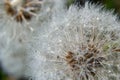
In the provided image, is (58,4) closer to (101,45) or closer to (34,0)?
(34,0)

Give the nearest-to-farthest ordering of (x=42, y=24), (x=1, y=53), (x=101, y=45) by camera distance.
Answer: (x=101, y=45), (x=42, y=24), (x=1, y=53)

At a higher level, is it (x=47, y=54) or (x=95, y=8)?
(x=95, y=8)

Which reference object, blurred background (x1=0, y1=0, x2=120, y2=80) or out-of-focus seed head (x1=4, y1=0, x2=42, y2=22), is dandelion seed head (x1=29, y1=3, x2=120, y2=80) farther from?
out-of-focus seed head (x1=4, y1=0, x2=42, y2=22)

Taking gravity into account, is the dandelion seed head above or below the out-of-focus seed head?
below

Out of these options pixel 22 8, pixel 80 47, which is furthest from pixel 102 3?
pixel 22 8

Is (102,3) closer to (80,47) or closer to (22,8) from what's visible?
(80,47)

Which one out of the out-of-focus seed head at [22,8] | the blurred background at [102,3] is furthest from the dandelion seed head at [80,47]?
the out-of-focus seed head at [22,8]

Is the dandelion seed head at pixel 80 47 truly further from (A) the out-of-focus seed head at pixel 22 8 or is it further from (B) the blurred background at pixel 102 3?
(A) the out-of-focus seed head at pixel 22 8

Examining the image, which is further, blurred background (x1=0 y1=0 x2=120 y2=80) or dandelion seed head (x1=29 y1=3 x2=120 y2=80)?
blurred background (x1=0 y1=0 x2=120 y2=80)

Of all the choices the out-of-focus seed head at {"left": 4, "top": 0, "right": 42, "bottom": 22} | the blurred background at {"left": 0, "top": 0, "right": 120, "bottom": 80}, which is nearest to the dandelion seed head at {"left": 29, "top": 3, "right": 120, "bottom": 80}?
the blurred background at {"left": 0, "top": 0, "right": 120, "bottom": 80}

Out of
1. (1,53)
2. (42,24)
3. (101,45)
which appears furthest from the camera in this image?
(1,53)

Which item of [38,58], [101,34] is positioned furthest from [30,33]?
[101,34]
